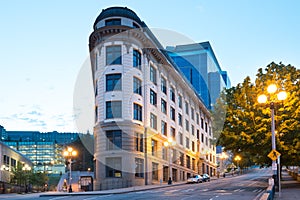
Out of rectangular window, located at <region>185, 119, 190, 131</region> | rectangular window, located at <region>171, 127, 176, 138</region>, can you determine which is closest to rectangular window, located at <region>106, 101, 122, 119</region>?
rectangular window, located at <region>171, 127, 176, 138</region>

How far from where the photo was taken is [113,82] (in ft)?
174

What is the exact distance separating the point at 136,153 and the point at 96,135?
19.9 feet

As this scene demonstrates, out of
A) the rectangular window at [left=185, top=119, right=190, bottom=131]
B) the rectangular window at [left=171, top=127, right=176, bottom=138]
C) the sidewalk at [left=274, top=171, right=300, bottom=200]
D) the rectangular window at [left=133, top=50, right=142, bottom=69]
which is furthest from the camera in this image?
the rectangular window at [left=185, top=119, right=190, bottom=131]

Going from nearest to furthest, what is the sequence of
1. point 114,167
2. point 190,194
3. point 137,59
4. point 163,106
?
point 190,194 < point 114,167 < point 137,59 < point 163,106

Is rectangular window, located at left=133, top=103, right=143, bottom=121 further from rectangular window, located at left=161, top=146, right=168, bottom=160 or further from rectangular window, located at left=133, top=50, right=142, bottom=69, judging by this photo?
rectangular window, located at left=161, top=146, right=168, bottom=160

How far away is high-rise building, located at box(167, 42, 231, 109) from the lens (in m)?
135

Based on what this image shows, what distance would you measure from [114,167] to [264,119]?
23.2 m

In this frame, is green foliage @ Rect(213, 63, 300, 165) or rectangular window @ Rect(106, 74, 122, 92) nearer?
green foliage @ Rect(213, 63, 300, 165)

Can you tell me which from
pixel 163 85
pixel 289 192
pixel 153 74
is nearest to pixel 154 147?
pixel 153 74

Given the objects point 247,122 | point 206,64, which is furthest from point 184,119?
point 206,64

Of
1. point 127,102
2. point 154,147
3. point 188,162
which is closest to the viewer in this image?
point 127,102

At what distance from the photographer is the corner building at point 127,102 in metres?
51.1

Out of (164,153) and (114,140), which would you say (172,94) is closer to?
(164,153)

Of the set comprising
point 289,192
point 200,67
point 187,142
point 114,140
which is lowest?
point 289,192
